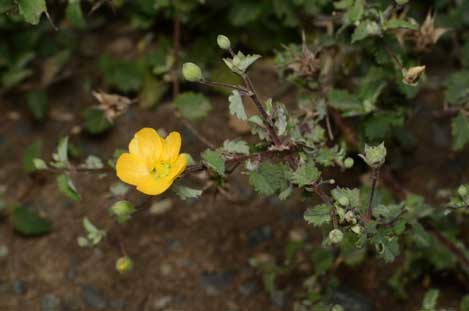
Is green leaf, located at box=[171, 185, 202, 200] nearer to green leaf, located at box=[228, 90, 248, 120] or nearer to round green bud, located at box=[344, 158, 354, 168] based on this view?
green leaf, located at box=[228, 90, 248, 120]

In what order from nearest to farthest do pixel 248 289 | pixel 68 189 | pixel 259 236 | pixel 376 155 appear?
pixel 376 155, pixel 68 189, pixel 248 289, pixel 259 236

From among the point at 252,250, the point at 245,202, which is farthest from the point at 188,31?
the point at 252,250

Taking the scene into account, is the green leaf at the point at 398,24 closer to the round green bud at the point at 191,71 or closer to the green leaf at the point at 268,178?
the green leaf at the point at 268,178

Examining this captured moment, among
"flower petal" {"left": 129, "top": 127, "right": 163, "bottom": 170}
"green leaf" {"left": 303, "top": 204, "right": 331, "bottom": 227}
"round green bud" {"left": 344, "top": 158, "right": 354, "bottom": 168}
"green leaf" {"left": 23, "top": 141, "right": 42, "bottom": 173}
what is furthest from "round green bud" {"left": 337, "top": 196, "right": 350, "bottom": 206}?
"green leaf" {"left": 23, "top": 141, "right": 42, "bottom": 173}

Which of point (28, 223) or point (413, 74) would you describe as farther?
point (28, 223)

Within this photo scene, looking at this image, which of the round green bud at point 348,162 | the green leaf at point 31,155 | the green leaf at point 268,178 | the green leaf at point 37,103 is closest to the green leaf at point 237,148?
the green leaf at point 268,178

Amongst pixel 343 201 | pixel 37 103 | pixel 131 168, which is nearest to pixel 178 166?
pixel 131 168

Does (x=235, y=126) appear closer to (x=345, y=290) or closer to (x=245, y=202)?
(x=245, y=202)

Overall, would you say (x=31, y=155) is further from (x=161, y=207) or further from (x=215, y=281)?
(x=215, y=281)
